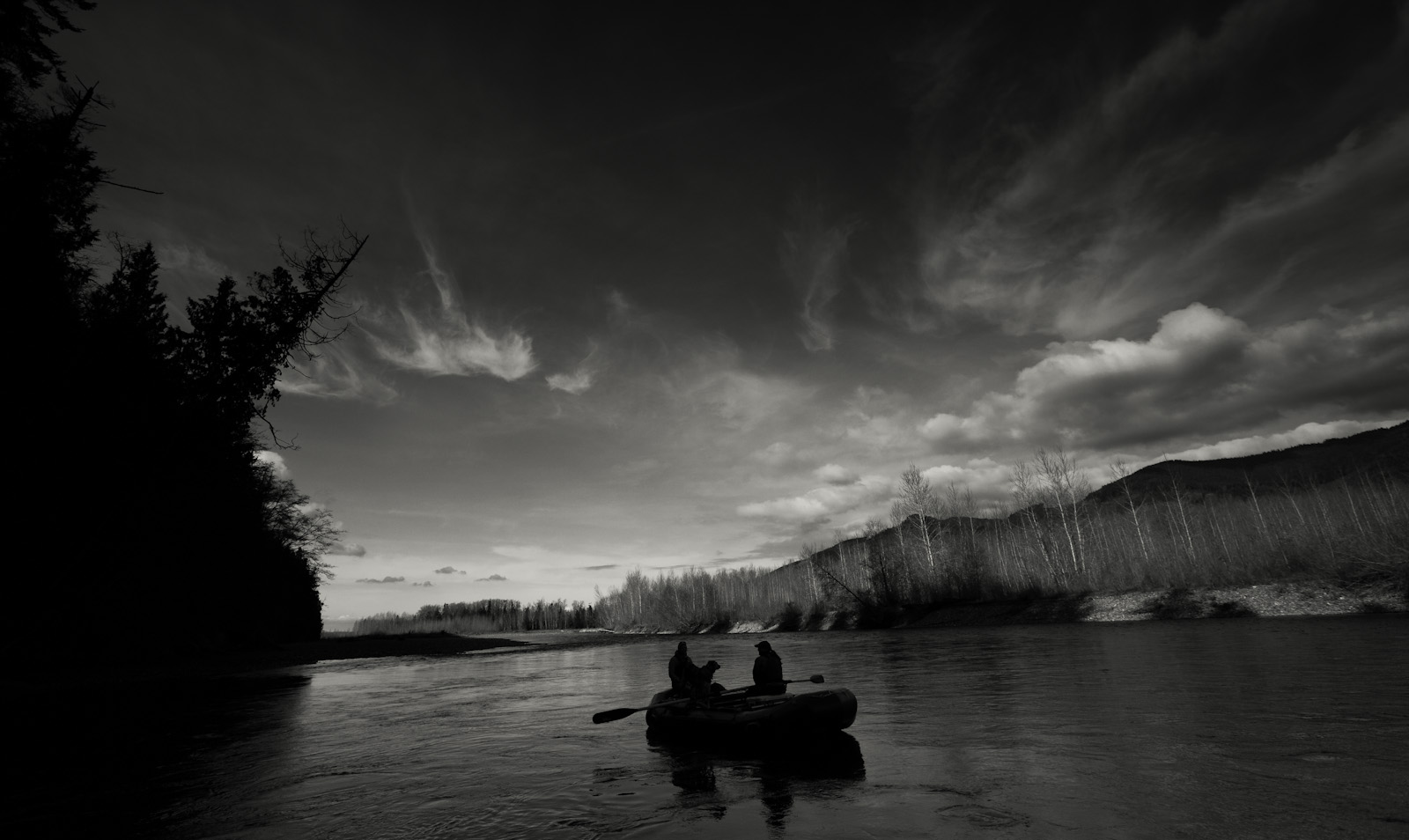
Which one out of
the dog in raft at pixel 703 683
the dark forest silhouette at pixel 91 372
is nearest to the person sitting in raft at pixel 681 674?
the dog in raft at pixel 703 683

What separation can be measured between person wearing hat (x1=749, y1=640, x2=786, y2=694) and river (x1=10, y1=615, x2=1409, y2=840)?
2419 millimetres

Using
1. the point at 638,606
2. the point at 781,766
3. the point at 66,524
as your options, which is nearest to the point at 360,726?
the point at 66,524

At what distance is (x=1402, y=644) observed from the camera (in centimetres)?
2150

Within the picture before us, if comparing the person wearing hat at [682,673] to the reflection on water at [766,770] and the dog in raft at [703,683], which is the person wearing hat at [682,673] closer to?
the dog in raft at [703,683]

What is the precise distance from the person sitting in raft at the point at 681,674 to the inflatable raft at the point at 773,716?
50.2 inches

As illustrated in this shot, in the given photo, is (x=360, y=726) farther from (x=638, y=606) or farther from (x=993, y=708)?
(x=638, y=606)

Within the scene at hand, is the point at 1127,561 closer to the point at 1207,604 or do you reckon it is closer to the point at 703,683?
the point at 1207,604

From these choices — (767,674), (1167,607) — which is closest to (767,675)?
(767,674)

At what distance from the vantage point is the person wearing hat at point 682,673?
596 inches

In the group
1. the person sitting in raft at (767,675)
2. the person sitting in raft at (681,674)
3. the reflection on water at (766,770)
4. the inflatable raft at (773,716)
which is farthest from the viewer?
the person sitting in raft at (681,674)

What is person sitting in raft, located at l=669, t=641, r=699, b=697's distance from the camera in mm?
15148

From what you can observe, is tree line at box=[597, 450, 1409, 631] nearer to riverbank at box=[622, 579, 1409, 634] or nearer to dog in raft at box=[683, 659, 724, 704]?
riverbank at box=[622, 579, 1409, 634]

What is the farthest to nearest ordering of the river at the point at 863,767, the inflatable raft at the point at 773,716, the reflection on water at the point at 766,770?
the inflatable raft at the point at 773,716 → the reflection on water at the point at 766,770 → the river at the point at 863,767

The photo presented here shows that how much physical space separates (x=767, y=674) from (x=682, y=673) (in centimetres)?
204
